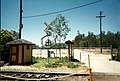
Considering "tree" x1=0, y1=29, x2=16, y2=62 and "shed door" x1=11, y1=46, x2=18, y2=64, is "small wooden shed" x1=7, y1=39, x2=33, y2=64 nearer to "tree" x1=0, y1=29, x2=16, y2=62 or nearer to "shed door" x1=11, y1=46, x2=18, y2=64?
"shed door" x1=11, y1=46, x2=18, y2=64

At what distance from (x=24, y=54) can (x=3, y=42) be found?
3.70m

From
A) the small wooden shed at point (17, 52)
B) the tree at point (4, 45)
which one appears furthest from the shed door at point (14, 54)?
the tree at point (4, 45)

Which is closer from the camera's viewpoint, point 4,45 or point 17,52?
point 17,52

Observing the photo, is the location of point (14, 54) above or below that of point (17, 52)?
below

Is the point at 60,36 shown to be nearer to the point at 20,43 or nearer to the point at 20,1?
the point at 20,1

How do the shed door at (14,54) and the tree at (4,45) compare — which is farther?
the tree at (4,45)

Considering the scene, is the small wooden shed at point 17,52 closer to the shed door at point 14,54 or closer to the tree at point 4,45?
the shed door at point 14,54

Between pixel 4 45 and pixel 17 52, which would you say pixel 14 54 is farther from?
pixel 4 45

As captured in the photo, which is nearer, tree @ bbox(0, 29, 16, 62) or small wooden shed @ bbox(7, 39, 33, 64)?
small wooden shed @ bbox(7, 39, 33, 64)

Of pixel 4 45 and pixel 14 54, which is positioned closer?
pixel 14 54

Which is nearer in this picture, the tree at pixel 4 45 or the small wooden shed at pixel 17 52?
the small wooden shed at pixel 17 52

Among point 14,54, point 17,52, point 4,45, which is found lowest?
point 14,54

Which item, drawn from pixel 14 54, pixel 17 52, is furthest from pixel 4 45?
pixel 17 52

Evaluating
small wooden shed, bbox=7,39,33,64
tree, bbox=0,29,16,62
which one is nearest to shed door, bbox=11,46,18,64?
small wooden shed, bbox=7,39,33,64
